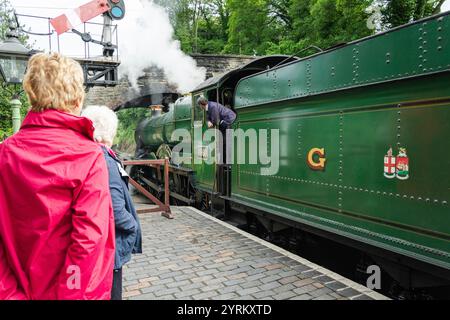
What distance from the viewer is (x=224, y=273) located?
3.90 meters

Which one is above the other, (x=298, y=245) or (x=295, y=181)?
(x=295, y=181)

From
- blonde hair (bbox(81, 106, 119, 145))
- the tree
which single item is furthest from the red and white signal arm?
the tree

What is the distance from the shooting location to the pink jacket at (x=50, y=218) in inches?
52.3

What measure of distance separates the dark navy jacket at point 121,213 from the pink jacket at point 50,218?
1.80ft

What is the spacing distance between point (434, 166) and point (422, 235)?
553mm

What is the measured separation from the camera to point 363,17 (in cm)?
1612

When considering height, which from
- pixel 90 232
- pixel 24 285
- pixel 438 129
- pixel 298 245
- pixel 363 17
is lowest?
pixel 298 245

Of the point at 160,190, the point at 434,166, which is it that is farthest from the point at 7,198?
the point at 160,190

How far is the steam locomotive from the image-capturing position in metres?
2.75

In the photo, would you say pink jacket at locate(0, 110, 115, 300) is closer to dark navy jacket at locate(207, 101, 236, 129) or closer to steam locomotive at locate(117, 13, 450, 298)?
steam locomotive at locate(117, 13, 450, 298)

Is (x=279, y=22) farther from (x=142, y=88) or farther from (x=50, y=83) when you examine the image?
(x=50, y=83)

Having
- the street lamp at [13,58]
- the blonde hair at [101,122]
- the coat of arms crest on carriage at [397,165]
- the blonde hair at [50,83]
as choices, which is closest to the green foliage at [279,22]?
the street lamp at [13,58]

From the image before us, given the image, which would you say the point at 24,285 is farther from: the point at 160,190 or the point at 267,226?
the point at 160,190

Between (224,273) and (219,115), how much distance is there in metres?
3.23
